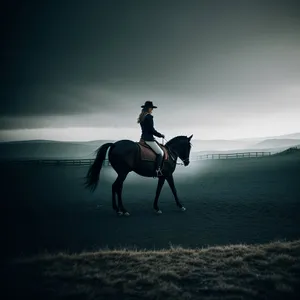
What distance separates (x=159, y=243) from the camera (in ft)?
23.2

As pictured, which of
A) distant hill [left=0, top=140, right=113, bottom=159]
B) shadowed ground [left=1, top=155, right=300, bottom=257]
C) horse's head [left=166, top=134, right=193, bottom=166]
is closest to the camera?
shadowed ground [left=1, top=155, right=300, bottom=257]

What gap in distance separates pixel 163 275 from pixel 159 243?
8.66 feet

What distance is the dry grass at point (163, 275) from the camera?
12.8 ft

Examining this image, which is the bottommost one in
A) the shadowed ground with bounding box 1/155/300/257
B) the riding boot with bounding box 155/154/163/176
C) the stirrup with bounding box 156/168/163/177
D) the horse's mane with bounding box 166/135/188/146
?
the shadowed ground with bounding box 1/155/300/257

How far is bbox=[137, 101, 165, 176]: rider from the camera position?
32.7ft

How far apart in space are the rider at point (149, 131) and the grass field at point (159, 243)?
249cm

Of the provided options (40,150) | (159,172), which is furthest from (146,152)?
(40,150)

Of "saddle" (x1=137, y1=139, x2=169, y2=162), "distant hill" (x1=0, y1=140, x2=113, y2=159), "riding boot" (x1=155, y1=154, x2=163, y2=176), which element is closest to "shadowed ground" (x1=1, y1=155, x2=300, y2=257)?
"riding boot" (x1=155, y1=154, x2=163, y2=176)

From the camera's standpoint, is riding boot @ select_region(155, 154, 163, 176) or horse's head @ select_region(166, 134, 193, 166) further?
horse's head @ select_region(166, 134, 193, 166)

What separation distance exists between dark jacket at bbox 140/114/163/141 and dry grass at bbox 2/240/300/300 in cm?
543

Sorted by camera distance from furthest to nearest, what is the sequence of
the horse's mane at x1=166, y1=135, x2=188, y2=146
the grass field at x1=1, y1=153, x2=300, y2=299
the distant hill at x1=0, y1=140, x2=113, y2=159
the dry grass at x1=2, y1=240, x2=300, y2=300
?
the distant hill at x1=0, y1=140, x2=113, y2=159, the horse's mane at x1=166, y1=135, x2=188, y2=146, the grass field at x1=1, y1=153, x2=300, y2=299, the dry grass at x1=2, y1=240, x2=300, y2=300

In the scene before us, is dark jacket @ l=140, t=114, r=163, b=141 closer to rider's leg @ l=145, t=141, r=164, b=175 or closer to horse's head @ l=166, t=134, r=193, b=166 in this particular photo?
rider's leg @ l=145, t=141, r=164, b=175

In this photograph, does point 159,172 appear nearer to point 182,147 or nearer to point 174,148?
point 174,148

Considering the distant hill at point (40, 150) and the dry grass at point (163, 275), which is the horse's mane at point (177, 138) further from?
the distant hill at point (40, 150)
